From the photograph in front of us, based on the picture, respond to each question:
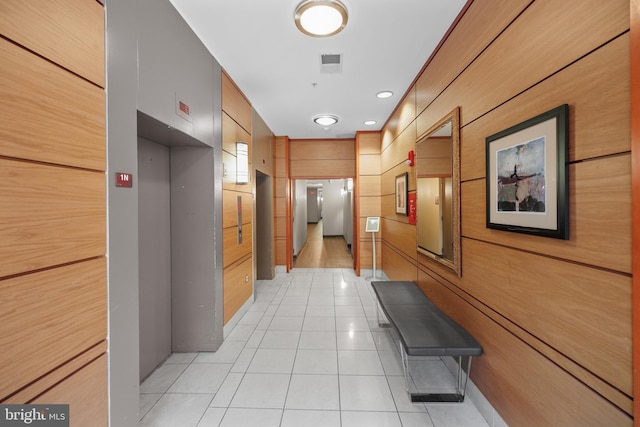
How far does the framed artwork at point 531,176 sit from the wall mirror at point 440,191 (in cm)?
57

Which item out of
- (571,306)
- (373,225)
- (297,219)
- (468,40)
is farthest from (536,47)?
(297,219)

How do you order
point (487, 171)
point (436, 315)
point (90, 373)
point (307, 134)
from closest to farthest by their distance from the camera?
point (90, 373)
point (487, 171)
point (436, 315)
point (307, 134)

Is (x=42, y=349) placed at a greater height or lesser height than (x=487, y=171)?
lesser

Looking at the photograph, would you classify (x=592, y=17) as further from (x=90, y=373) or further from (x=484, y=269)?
(x=90, y=373)

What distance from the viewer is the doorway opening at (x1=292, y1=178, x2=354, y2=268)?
29.1 feet

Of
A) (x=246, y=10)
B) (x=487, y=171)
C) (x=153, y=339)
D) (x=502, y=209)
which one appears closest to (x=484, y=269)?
(x=502, y=209)

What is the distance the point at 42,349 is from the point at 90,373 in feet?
1.20

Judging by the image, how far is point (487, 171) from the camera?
81.6 inches

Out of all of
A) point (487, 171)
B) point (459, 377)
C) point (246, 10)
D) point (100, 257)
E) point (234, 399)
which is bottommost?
point (234, 399)

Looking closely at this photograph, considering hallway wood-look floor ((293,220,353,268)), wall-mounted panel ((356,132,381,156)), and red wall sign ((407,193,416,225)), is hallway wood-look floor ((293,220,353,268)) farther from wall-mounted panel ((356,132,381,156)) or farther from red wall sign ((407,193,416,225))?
red wall sign ((407,193,416,225))

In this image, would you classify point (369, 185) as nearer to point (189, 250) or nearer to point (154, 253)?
point (189, 250)

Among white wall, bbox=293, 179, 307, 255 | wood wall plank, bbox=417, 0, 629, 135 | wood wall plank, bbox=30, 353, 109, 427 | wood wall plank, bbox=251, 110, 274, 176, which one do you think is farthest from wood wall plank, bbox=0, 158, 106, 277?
white wall, bbox=293, 179, 307, 255

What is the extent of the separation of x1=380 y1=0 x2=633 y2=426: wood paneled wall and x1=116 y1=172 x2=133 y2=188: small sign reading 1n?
2.72 metres

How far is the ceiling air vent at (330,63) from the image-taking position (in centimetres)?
322
